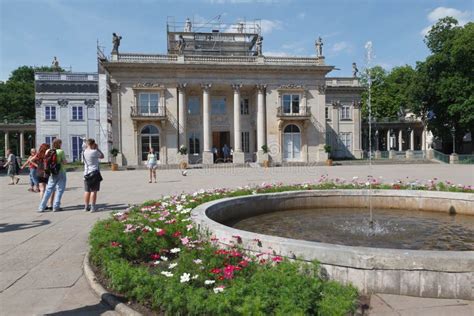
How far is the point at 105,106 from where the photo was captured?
4534cm

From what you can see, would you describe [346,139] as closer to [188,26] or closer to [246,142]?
[246,142]

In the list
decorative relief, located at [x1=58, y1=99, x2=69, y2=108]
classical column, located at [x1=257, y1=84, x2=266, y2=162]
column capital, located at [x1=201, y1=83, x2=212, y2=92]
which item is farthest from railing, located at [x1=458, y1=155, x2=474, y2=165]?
decorative relief, located at [x1=58, y1=99, x2=69, y2=108]

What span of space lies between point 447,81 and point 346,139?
13329 millimetres

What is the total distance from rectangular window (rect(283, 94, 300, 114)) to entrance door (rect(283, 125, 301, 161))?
1798 mm

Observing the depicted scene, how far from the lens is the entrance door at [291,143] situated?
3916 cm

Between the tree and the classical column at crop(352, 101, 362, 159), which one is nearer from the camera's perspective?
the tree

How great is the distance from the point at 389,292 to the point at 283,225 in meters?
3.44

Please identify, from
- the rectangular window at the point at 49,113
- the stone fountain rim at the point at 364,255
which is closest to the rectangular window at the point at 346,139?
the rectangular window at the point at 49,113

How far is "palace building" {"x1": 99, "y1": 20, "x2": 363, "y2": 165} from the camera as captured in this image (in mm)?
35656

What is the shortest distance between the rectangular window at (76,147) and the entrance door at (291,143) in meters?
26.5

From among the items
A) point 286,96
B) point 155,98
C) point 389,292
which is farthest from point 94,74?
point 389,292

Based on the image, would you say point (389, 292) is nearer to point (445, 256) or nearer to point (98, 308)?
point (445, 256)

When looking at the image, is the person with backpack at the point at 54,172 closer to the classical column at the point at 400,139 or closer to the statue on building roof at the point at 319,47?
the statue on building roof at the point at 319,47

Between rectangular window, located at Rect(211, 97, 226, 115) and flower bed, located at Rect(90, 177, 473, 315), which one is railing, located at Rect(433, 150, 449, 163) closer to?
rectangular window, located at Rect(211, 97, 226, 115)
